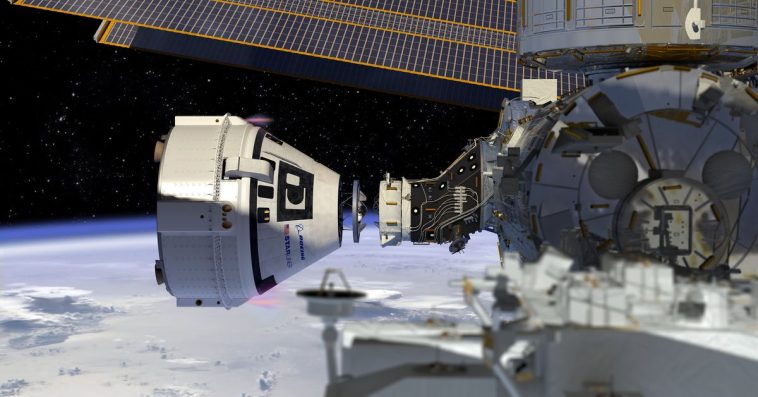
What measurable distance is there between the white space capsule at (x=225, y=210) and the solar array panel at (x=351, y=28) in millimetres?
9258

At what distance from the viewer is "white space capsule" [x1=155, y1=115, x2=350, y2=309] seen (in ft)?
32.9

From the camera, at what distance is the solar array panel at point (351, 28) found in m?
20.1

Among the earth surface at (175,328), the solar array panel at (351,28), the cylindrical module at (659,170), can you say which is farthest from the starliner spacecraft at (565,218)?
the earth surface at (175,328)

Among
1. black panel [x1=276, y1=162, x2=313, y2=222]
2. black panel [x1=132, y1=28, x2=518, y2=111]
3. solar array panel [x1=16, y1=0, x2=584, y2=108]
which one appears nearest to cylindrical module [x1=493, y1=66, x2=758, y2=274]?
black panel [x1=276, y1=162, x2=313, y2=222]

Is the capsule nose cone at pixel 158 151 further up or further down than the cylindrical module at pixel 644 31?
further down

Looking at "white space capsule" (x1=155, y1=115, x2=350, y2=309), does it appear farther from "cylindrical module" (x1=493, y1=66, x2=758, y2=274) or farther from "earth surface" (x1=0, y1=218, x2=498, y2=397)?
"earth surface" (x1=0, y1=218, x2=498, y2=397)

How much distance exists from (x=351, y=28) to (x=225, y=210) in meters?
11.8

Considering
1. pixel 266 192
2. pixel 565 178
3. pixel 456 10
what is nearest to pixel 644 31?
pixel 565 178

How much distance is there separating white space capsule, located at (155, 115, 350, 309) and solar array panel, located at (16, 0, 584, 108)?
9258 mm

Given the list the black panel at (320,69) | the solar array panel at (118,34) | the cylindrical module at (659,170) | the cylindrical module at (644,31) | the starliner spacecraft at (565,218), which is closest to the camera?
the starliner spacecraft at (565,218)

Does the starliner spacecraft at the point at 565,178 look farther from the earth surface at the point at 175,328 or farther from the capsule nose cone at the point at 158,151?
the earth surface at the point at 175,328

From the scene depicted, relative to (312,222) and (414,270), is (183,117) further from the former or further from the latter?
(414,270)

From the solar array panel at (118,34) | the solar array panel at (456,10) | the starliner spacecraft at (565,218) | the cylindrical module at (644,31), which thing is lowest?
the starliner spacecraft at (565,218)

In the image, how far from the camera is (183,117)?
422 inches
